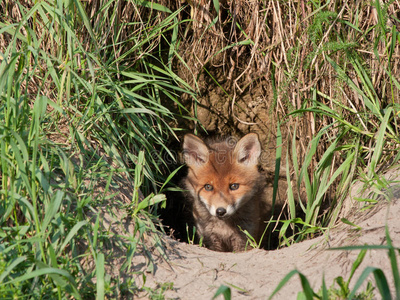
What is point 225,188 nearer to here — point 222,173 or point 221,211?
point 222,173

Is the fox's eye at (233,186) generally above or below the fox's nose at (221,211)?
above

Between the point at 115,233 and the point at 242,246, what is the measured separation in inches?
83.1

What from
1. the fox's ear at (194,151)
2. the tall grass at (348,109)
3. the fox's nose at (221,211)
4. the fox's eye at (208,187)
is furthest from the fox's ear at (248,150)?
the fox's nose at (221,211)

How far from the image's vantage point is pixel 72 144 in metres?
3.21

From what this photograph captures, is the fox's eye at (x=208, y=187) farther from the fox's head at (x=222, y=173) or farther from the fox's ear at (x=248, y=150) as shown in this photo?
the fox's ear at (x=248, y=150)

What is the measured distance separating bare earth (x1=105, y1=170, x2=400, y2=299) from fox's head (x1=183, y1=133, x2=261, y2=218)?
102 cm

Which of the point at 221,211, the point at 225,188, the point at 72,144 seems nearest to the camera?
the point at 72,144

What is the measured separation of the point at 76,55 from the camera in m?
3.87

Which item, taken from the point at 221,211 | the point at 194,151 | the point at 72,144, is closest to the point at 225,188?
the point at 221,211

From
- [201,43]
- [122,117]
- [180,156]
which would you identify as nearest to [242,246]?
[180,156]

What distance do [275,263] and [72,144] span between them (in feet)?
5.55

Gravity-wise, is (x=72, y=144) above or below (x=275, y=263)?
above

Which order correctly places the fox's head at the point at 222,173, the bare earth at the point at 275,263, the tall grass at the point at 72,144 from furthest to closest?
1. the fox's head at the point at 222,173
2. the bare earth at the point at 275,263
3. the tall grass at the point at 72,144

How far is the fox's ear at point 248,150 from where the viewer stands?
4.78 m
